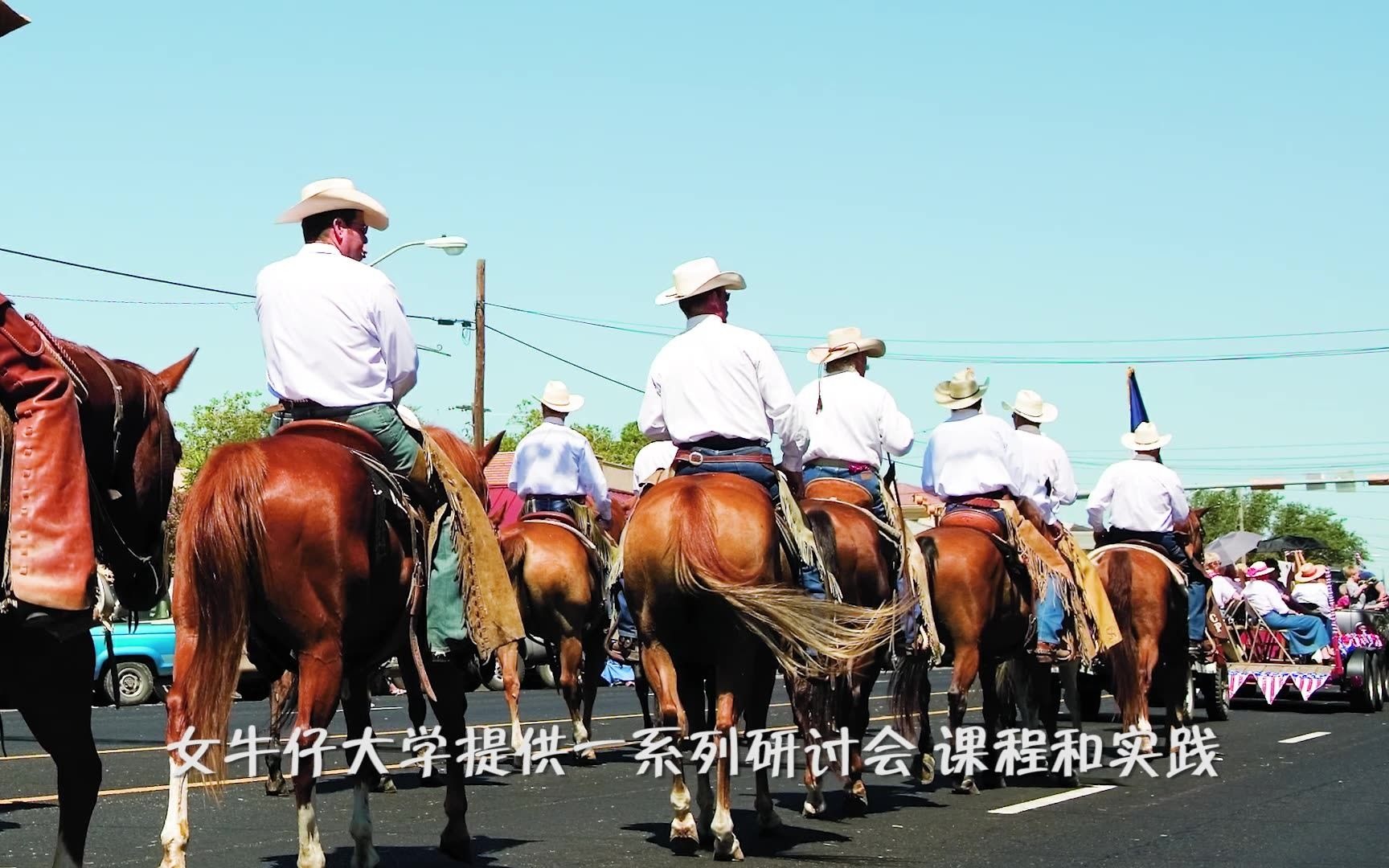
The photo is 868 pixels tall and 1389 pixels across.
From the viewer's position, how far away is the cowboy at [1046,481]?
1233 cm

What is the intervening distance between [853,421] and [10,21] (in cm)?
720

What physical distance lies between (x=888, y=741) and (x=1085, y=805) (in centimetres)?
418

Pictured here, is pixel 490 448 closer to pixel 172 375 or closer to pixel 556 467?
pixel 556 467

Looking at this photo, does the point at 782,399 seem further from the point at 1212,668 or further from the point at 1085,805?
the point at 1212,668

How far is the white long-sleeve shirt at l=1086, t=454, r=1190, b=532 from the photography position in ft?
46.9

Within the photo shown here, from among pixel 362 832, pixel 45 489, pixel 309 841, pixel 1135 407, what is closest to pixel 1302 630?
pixel 1135 407

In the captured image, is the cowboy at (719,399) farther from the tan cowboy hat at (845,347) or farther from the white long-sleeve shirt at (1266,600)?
the white long-sleeve shirt at (1266,600)

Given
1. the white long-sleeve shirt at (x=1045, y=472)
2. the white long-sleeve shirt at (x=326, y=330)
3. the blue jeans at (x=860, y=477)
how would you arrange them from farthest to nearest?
the white long-sleeve shirt at (x=1045, y=472) < the blue jeans at (x=860, y=477) < the white long-sleeve shirt at (x=326, y=330)

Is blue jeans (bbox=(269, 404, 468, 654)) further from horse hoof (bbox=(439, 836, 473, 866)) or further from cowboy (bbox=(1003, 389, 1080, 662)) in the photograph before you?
cowboy (bbox=(1003, 389, 1080, 662))

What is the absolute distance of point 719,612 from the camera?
27.3 feet

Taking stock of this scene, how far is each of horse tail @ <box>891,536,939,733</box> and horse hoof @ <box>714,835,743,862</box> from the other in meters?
3.45

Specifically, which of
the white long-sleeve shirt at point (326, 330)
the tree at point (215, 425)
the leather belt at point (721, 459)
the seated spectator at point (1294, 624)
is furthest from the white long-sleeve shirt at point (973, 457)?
the tree at point (215, 425)

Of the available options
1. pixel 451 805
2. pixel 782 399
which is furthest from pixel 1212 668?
pixel 451 805

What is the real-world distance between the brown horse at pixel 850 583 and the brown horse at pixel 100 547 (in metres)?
4.41
